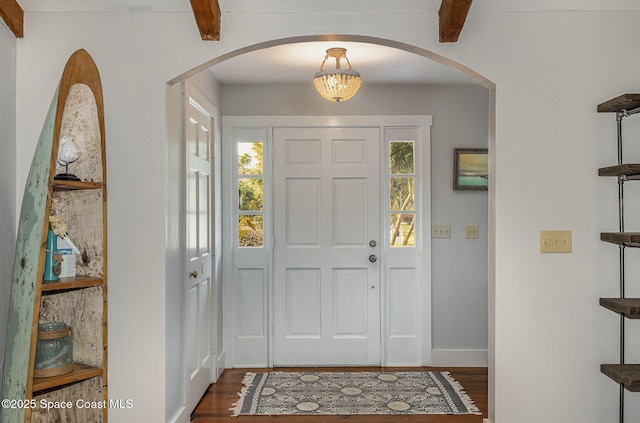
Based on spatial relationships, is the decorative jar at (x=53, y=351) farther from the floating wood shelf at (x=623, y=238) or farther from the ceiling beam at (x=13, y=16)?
the floating wood shelf at (x=623, y=238)

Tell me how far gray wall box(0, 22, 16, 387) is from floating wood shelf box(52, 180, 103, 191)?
239 mm

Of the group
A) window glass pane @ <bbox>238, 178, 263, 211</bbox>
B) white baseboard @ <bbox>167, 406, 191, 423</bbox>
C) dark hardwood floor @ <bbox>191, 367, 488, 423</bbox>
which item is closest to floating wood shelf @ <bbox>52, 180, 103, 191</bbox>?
white baseboard @ <bbox>167, 406, 191, 423</bbox>

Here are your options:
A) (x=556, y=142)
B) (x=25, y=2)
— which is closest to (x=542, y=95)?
(x=556, y=142)

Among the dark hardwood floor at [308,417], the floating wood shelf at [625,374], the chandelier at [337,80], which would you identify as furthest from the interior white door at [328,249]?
the floating wood shelf at [625,374]

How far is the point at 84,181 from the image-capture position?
2.62m

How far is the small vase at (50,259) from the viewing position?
94.7 inches

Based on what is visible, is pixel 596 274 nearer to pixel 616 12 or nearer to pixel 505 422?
pixel 505 422

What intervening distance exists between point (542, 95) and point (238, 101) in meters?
2.56

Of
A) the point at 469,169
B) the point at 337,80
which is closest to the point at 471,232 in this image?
the point at 469,169

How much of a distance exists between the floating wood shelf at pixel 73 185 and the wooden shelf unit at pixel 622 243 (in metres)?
2.34

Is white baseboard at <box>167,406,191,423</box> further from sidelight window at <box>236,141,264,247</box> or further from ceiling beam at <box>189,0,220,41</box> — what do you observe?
ceiling beam at <box>189,0,220,41</box>

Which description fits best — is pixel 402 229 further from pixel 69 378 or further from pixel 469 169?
pixel 69 378

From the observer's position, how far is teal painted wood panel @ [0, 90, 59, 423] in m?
2.22

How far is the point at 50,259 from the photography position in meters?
2.41
